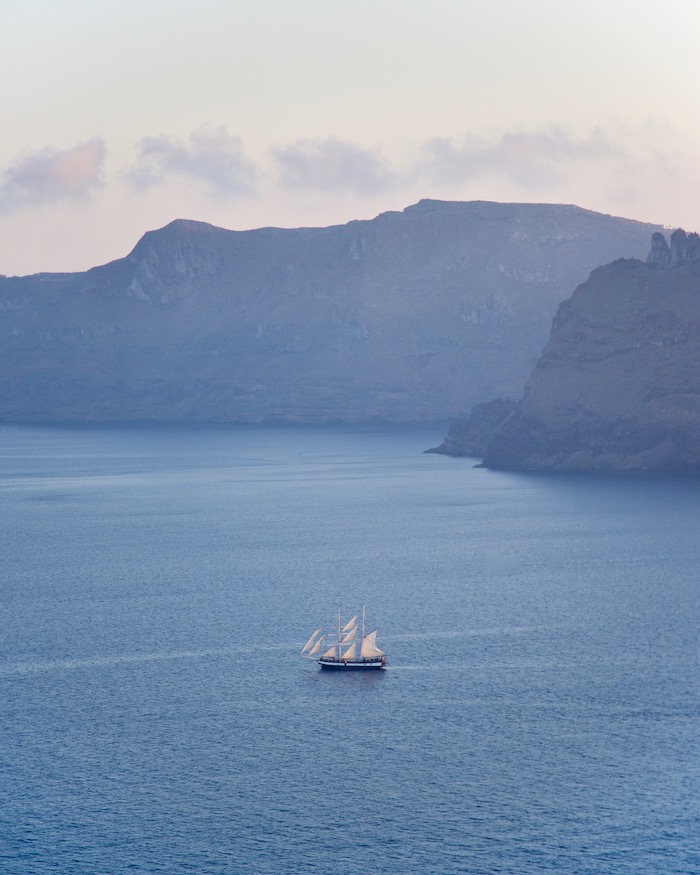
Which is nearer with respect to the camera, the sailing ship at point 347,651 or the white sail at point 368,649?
the sailing ship at point 347,651

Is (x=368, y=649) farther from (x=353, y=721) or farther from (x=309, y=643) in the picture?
(x=353, y=721)

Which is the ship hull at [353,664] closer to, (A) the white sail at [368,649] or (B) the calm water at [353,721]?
(A) the white sail at [368,649]

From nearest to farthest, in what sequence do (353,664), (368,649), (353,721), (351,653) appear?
(353,721) < (353,664) < (368,649) < (351,653)

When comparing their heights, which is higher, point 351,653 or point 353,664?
point 351,653

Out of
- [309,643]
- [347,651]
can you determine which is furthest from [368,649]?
[309,643]

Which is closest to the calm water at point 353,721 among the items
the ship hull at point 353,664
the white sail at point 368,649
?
the ship hull at point 353,664

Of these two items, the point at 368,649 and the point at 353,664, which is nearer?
the point at 353,664

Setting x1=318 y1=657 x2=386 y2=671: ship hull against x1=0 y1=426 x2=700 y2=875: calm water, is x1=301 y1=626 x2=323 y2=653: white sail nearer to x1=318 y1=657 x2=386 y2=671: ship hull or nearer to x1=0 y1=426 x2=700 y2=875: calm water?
x1=0 y1=426 x2=700 y2=875: calm water
